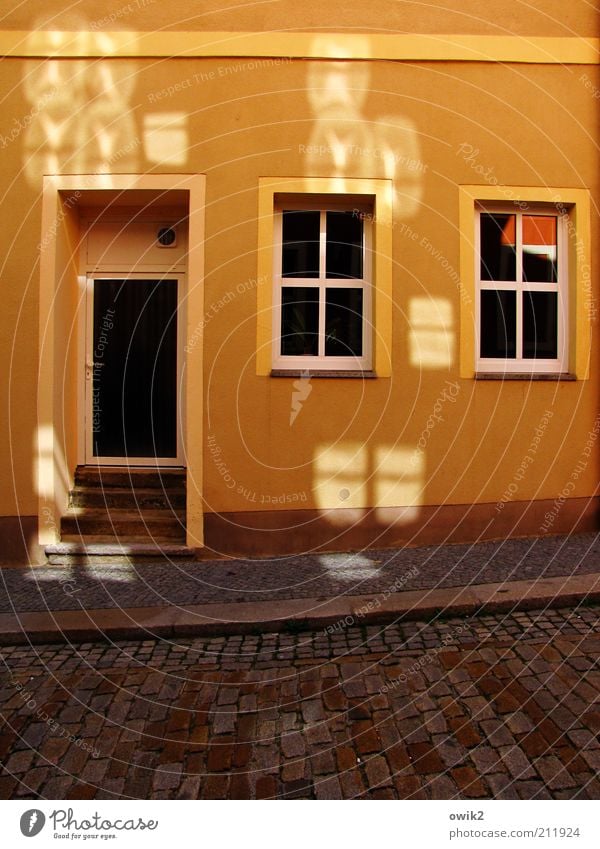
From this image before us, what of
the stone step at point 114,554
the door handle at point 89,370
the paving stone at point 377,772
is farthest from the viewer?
the door handle at point 89,370

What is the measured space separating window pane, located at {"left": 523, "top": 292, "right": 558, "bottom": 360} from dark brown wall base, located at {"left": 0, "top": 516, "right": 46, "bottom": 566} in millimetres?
5414

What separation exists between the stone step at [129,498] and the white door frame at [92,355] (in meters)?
0.38

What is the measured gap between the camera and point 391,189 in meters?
6.08

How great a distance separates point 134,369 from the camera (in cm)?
682

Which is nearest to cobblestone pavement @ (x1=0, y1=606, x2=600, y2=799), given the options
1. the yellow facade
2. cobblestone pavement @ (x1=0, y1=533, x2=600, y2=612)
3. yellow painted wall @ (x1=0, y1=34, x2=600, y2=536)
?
cobblestone pavement @ (x1=0, y1=533, x2=600, y2=612)

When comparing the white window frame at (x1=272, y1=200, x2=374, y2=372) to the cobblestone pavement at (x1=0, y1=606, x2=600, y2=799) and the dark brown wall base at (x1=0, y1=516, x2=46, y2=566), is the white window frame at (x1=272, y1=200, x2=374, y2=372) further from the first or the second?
the dark brown wall base at (x1=0, y1=516, x2=46, y2=566)

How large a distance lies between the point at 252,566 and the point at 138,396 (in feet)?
7.88

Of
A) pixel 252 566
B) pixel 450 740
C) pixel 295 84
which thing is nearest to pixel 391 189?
pixel 295 84

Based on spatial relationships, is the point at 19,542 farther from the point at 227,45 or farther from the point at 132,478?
the point at 227,45

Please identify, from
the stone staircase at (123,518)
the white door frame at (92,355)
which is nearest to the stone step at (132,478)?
the stone staircase at (123,518)

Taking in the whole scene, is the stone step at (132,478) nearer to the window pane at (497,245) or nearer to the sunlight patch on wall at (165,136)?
the sunlight patch on wall at (165,136)

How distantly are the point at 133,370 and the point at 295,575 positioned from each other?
3.03m

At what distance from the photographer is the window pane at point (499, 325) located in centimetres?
643

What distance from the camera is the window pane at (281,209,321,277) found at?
6.31 meters
